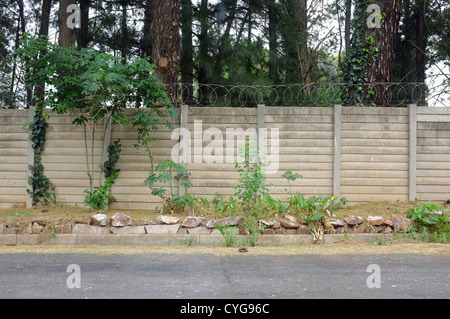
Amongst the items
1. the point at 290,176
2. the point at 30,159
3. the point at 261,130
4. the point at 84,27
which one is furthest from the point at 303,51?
the point at 30,159

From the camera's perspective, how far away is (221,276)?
4520mm

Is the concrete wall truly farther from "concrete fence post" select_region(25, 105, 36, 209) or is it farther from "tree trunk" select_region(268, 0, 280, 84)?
"tree trunk" select_region(268, 0, 280, 84)

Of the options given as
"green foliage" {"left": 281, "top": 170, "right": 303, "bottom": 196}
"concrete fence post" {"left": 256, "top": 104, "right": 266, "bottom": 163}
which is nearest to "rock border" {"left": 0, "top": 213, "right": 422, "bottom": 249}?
"green foliage" {"left": 281, "top": 170, "right": 303, "bottom": 196}

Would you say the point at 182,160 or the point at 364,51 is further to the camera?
the point at 364,51

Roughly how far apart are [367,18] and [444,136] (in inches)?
129

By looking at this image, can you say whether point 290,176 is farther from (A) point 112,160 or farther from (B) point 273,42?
(B) point 273,42

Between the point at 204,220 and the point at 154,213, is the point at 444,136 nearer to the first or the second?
the point at 204,220

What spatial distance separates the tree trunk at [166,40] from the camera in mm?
9172

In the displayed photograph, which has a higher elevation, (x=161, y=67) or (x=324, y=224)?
(x=161, y=67)

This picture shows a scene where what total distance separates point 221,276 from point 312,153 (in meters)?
4.07

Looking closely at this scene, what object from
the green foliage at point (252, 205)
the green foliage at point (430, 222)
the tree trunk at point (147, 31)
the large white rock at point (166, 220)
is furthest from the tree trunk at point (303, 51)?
the large white rock at point (166, 220)

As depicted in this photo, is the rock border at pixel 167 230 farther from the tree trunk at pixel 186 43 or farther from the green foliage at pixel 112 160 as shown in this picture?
the tree trunk at pixel 186 43

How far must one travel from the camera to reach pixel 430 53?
1605cm

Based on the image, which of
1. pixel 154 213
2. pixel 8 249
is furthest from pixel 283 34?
pixel 8 249
